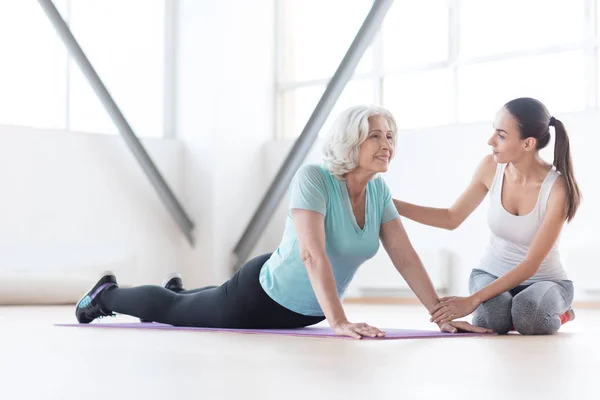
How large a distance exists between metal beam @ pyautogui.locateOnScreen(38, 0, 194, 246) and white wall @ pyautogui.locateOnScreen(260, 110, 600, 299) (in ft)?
3.92

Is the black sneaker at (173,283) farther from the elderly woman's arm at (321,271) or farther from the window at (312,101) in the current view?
the window at (312,101)

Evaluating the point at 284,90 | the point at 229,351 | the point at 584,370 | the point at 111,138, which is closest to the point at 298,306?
the point at 229,351

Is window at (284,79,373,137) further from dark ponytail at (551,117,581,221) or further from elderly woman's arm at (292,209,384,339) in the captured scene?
elderly woman's arm at (292,209,384,339)

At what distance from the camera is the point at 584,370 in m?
2.29

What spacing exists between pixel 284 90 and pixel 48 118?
2.09 meters

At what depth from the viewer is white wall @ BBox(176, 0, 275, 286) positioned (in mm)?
7902

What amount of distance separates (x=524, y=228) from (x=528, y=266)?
21 centimetres

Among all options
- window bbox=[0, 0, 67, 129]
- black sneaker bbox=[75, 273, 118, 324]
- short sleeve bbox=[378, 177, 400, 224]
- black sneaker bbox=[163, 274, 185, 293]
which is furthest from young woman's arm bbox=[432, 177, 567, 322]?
window bbox=[0, 0, 67, 129]

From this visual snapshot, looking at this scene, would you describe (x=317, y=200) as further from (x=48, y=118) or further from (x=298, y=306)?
(x=48, y=118)

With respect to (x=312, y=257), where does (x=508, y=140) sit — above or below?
above

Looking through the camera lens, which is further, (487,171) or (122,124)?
(122,124)

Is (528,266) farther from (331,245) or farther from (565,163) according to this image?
(331,245)

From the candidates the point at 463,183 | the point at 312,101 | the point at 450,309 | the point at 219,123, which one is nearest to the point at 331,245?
the point at 450,309

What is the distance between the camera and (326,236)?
3.24 metres
